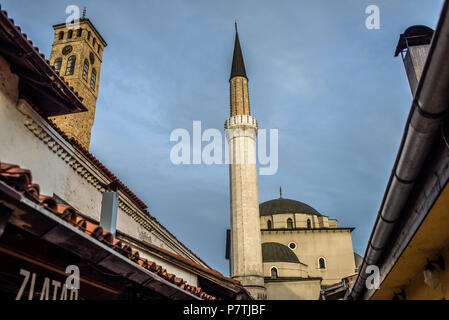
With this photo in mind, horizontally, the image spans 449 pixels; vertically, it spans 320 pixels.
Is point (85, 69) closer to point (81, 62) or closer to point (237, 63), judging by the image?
point (81, 62)

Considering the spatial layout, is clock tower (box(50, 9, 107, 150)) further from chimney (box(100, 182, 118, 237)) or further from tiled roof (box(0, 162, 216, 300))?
tiled roof (box(0, 162, 216, 300))

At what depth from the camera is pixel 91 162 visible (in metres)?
9.23

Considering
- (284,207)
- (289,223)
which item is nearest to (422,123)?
(289,223)

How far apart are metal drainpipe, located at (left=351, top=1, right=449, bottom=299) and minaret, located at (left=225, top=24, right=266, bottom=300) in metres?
18.2

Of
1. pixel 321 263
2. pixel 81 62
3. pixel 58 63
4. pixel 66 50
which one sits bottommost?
pixel 321 263

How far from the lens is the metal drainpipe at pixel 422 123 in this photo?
258 cm

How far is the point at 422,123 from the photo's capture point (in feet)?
9.86

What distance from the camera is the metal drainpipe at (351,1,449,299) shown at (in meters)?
2.58

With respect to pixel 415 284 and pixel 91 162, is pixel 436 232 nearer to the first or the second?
pixel 415 284

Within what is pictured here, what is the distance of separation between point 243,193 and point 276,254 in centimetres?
867

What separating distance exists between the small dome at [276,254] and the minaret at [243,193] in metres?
7.24

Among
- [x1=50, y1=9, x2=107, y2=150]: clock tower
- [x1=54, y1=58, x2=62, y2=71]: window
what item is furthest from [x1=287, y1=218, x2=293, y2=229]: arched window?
[x1=54, y1=58, x2=62, y2=71]: window
